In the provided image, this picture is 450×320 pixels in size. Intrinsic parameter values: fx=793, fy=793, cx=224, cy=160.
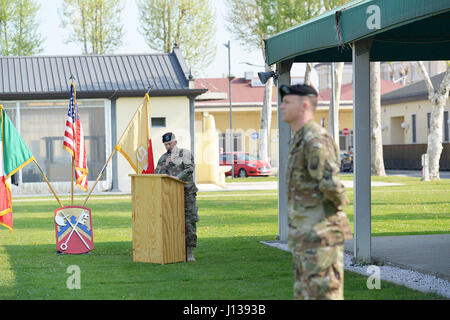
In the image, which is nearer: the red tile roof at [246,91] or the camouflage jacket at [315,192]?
the camouflage jacket at [315,192]

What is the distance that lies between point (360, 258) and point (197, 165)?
25536 millimetres

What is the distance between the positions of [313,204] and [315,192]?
9cm

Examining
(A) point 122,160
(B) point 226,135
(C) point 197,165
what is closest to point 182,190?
(A) point 122,160

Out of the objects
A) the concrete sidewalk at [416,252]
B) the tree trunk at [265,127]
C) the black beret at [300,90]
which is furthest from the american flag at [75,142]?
the tree trunk at [265,127]

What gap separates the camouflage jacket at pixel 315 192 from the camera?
5.90 metres

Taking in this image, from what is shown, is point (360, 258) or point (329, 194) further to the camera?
point (360, 258)

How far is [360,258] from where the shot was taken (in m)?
10.9

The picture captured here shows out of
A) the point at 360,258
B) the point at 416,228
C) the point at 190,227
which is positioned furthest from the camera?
the point at 416,228

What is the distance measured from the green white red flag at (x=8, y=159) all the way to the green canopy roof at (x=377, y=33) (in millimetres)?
4515

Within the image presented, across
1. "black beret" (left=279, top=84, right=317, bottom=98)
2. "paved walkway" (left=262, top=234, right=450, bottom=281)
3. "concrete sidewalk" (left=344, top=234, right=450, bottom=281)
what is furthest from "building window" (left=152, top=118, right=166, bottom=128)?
"black beret" (left=279, top=84, right=317, bottom=98)

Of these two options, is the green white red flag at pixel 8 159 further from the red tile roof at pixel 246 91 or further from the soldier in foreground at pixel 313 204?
the red tile roof at pixel 246 91

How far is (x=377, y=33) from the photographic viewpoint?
9.95 m

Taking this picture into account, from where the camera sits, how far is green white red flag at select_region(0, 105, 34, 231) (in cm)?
1273

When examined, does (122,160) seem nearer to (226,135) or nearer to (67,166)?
(67,166)
